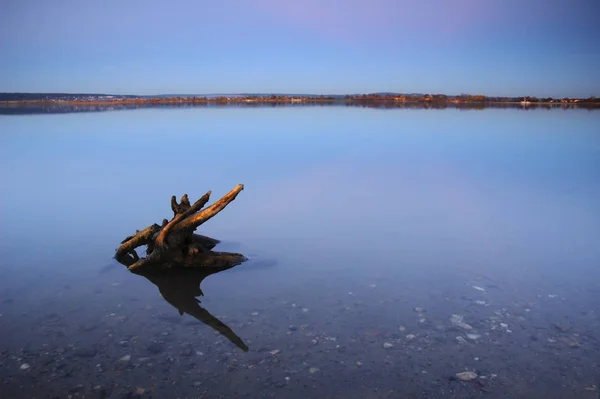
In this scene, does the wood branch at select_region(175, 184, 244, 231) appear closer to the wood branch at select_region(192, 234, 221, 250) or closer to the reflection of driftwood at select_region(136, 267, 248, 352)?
the wood branch at select_region(192, 234, 221, 250)

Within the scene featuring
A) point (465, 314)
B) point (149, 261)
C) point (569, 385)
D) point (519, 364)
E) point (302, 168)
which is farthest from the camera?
point (302, 168)

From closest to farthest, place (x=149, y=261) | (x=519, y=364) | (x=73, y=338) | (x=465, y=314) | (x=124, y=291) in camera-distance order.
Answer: (x=519, y=364) → (x=73, y=338) → (x=465, y=314) → (x=124, y=291) → (x=149, y=261)

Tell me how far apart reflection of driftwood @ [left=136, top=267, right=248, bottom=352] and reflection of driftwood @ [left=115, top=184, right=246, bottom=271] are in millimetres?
178

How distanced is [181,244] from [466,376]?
6.19 m

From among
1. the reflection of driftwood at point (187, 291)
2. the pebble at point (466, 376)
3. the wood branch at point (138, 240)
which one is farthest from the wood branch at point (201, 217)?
the pebble at point (466, 376)

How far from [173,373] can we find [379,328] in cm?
301

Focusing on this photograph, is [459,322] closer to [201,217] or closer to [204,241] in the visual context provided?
[201,217]

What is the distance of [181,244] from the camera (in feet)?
33.9

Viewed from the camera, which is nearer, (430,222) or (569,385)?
(569,385)

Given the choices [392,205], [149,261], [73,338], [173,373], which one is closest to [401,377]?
[173,373]

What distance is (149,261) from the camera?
10289 mm

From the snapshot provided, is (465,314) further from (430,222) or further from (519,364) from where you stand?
(430,222)

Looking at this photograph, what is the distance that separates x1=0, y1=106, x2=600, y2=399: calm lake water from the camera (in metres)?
6.23

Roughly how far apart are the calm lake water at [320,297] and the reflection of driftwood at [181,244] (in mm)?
352
